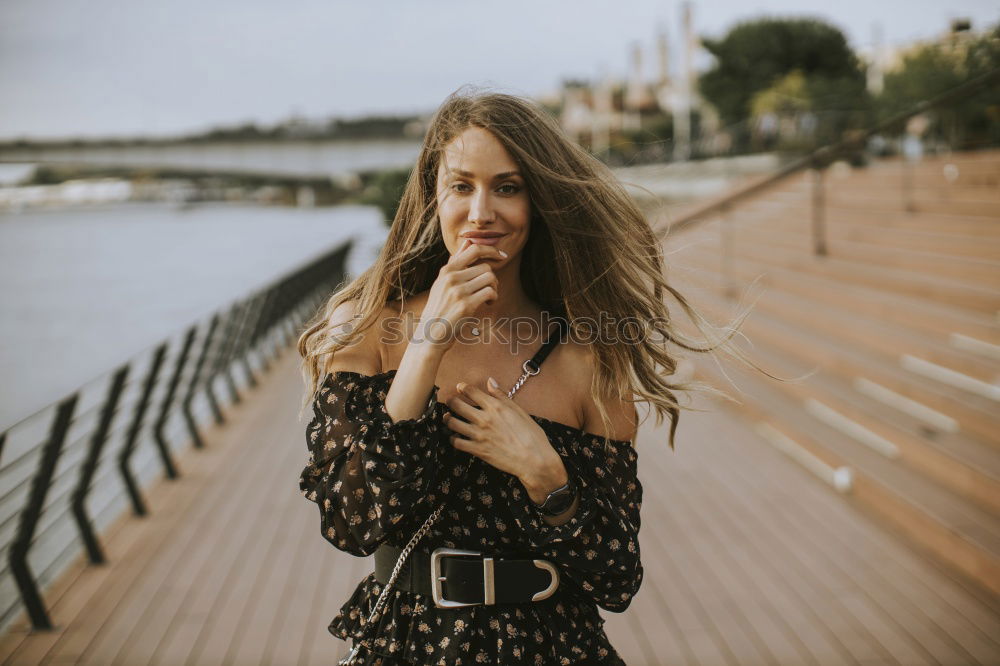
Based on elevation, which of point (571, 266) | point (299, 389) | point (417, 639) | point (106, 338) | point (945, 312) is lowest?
point (106, 338)

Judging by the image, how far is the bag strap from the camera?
1.43 meters

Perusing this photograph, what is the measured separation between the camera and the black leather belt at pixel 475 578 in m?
1.41

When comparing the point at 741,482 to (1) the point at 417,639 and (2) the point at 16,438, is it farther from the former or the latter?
(2) the point at 16,438

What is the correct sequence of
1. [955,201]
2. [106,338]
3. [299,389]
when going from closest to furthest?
[955,201] < [299,389] < [106,338]

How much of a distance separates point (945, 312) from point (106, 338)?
15.9 metres

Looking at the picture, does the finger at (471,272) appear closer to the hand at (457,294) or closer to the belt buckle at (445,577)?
the hand at (457,294)

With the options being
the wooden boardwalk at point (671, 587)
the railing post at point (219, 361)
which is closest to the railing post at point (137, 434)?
the wooden boardwalk at point (671, 587)

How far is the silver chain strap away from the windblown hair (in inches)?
5.2

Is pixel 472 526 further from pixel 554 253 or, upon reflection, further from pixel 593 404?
pixel 554 253

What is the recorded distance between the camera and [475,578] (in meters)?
1.41

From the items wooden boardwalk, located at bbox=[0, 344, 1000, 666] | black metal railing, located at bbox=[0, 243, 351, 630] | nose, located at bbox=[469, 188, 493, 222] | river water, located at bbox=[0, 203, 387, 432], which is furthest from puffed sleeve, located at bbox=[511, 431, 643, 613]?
black metal railing, located at bbox=[0, 243, 351, 630]

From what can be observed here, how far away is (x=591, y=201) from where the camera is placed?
5.11 ft

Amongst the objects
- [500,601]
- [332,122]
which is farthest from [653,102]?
[500,601]

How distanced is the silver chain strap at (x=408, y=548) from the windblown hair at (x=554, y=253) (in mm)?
131
